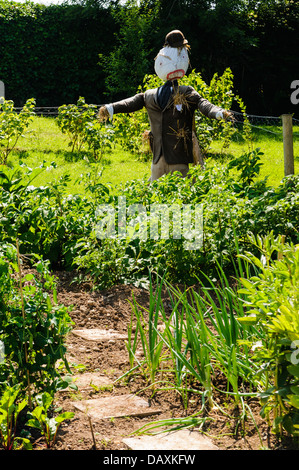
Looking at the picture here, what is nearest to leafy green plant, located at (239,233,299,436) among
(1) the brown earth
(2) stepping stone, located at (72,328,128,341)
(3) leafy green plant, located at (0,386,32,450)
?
(1) the brown earth

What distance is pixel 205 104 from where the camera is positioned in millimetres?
5539

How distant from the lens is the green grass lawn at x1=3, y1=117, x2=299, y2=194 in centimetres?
793

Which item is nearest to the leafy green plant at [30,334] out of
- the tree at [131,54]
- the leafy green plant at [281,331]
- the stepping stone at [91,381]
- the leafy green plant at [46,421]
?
the leafy green plant at [46,421]

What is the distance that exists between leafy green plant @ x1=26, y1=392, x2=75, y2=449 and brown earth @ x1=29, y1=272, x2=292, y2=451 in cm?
5

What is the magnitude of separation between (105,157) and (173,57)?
3806 mm

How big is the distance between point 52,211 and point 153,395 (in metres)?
2.10

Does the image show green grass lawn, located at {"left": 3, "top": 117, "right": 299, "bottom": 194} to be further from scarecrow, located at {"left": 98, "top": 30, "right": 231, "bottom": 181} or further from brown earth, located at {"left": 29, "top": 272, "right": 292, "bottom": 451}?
brown earth, located at {"left": 29, "top": 272, "right": 292, "bottom": 451}

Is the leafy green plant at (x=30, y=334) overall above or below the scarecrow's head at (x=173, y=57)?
below

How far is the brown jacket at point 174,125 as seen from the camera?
5602 millimetres

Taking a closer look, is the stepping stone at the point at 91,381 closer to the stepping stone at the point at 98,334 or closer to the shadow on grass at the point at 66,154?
the stepping stone at the point at 98,334

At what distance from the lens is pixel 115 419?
2316mm
